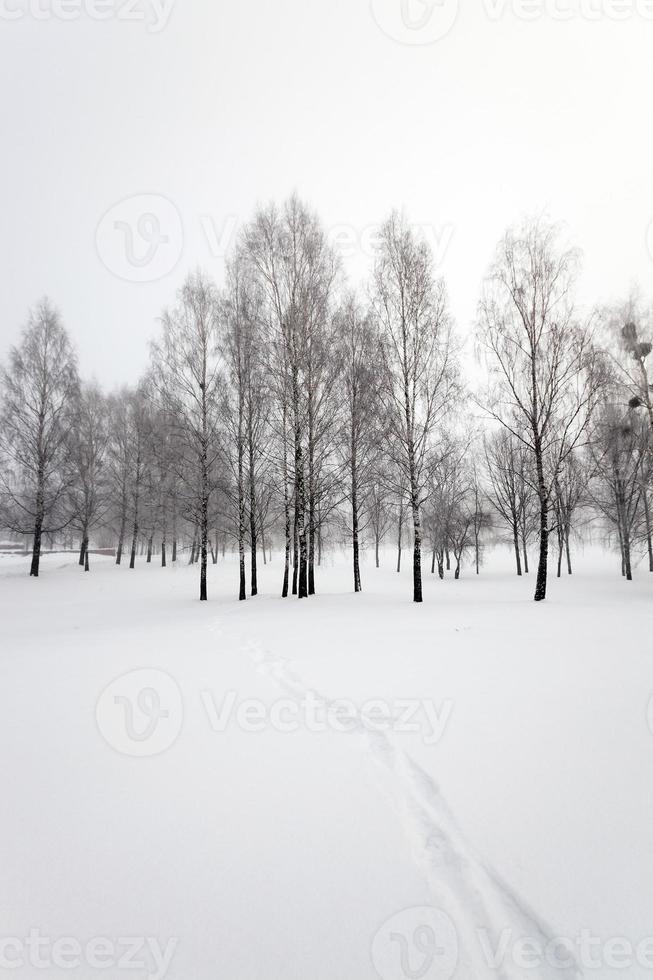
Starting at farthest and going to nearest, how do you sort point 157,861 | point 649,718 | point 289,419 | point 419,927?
point 289,419, point 649,718, point 157,861, point 419,927

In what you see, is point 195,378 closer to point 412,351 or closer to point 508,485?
point 412,351

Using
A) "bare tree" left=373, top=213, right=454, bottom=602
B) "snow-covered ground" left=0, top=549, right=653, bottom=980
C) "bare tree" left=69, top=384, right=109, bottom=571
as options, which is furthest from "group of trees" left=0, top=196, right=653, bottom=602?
"snow-covered ground" left=0, top=549, right=653, bottom=980

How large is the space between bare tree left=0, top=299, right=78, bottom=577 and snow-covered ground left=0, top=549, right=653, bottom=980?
15779 millimetres

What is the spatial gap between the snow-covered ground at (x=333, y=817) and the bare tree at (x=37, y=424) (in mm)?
15779

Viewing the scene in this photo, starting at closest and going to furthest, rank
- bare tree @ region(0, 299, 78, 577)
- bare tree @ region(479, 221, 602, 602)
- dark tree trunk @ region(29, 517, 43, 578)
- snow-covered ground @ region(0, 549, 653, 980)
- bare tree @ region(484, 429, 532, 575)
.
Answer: snow-covered ground @ region(0, 549, 653, 980), bare tree @ region(479, 221, 602, 602), bare tree @ region(0, 299, 78, 577), dark tree trunk @ region(29, 517, 43, 578), bare tree @ region(484, 429, 532, 575)

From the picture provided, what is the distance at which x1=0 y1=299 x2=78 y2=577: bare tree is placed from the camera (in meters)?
17.9

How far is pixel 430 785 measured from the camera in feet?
9.20

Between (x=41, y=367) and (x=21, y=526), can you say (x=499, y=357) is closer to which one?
(x=41, y=367)

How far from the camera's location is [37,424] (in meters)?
18.3

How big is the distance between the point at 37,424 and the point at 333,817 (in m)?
21.5

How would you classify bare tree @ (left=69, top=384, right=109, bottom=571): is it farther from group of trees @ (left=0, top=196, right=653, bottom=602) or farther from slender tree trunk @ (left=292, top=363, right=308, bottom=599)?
slender tree trunk @ (left=292, top=363, right=308, bottom=599)

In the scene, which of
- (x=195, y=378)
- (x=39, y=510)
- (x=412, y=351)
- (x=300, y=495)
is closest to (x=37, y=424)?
(x=39, y=510)

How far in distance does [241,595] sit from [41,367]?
14.8 meters

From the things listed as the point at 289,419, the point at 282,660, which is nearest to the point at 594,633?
the point at 282,660
